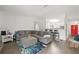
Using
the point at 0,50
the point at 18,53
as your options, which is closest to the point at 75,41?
the point at 18,53

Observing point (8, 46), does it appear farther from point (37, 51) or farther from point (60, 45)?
point (60, 45)

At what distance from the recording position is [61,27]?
6.61 feet

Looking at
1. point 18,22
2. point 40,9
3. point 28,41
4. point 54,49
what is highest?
point 40,9

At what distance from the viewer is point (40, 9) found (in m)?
1.99

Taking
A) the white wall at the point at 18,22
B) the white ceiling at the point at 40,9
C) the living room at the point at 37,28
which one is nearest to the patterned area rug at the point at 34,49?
the living room at the point at 37,28

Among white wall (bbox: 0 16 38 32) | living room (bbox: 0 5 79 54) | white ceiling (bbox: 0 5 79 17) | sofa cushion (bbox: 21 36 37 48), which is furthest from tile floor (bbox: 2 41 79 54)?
white ceiling (bbox: 0 5 79 17)

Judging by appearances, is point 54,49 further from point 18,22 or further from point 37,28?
point 18,22

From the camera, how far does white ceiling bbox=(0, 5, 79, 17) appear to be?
6.49 ft

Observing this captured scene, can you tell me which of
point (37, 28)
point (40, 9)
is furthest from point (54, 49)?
point (40, 9)

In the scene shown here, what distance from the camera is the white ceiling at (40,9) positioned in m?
1.98

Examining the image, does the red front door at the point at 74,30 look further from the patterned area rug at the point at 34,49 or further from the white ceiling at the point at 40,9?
the patterned area rug at the point at 34,49

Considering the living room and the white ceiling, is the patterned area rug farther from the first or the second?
the white ceiling

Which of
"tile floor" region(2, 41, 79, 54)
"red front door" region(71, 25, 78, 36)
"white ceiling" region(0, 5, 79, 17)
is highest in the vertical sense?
"white ceiling" region(0, 5, 79, 17)
